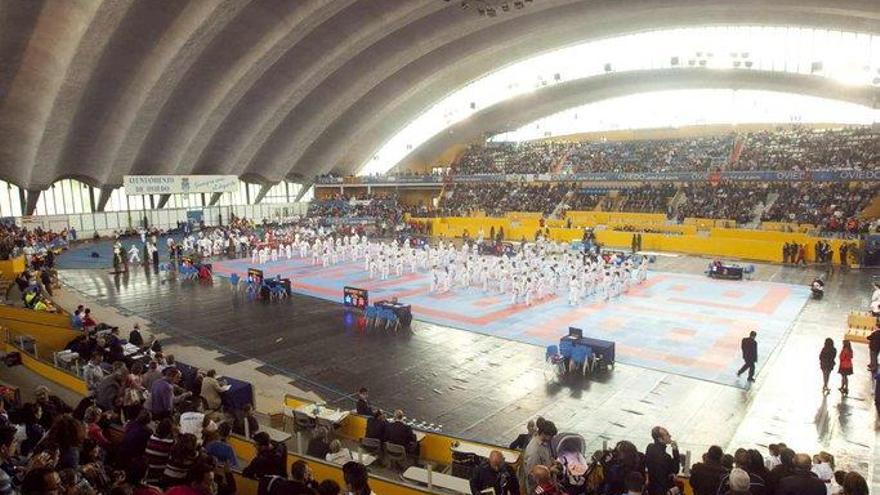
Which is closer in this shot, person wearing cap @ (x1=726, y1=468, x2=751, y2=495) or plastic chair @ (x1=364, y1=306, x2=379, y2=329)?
person wearing cap @ (x1=726, y1=468, x2=751, y2=495)

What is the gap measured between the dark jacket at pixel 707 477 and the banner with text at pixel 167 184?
46.3m

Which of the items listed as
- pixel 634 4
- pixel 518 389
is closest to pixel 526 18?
pixel 634 4

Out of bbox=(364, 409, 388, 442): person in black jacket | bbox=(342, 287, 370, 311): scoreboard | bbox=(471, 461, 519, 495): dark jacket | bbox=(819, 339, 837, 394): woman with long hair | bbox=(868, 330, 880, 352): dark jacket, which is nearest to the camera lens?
bbox=(471, 461, 519, 495): dark jacket

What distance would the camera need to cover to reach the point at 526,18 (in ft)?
140

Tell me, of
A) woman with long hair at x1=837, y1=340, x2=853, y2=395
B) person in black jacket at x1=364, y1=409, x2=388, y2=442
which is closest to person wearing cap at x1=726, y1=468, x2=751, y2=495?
person in black jacket at x1=364, y1=409, x2=388, y2=442

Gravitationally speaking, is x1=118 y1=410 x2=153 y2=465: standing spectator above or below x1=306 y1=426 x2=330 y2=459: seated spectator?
above

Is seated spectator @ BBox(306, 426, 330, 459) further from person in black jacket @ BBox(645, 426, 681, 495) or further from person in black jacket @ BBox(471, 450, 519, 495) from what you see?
person in black jacket @ BBox(645, 426, 681, 495)

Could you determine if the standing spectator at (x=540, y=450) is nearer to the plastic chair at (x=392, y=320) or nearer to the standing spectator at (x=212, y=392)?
the standing spectator at (x=212, y=392)

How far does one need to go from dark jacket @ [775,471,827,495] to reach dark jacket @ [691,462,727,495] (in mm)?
595

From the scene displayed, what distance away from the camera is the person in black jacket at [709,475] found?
6.47 meters

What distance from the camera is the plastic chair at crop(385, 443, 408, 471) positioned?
28.9ft

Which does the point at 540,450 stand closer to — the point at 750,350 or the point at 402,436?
the point at 402,436

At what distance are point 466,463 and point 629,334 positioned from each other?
38.6 ft

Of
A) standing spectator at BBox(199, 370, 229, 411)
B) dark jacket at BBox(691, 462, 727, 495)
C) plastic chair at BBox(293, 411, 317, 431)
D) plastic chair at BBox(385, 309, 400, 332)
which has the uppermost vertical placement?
dark jacket at BBox(691, 462, 727, 495)
